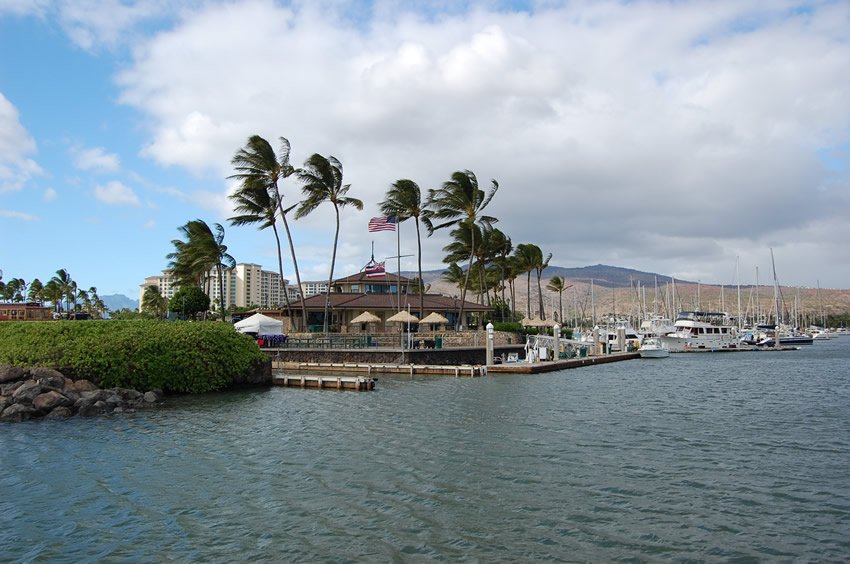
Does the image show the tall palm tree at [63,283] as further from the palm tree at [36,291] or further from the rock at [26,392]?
the rock at [26,392]

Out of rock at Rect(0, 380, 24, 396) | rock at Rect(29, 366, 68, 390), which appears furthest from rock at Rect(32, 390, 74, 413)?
rock at Rect(0, 380, 24, 396)

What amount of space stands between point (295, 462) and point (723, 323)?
82.5m

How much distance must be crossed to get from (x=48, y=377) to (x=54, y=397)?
2.16m

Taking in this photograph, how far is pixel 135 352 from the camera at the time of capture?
1136 inches

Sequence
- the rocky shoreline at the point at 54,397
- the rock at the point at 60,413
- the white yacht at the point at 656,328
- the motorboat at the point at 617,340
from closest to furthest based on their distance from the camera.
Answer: the rocky shoreline at the point at 54,397 → the rock at the point at 60,413 → the motorboat at the point at 617,340 → the white yacht at the point at 656,328

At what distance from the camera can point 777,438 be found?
19.2m

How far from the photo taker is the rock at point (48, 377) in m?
25.3

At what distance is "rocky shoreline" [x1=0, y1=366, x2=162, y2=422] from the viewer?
23.3m

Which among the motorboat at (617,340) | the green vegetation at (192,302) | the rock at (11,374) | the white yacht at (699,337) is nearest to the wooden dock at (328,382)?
the rock at (11,374)

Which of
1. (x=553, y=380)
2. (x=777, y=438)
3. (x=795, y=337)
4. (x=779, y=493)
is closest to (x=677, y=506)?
(x=779, y=493)

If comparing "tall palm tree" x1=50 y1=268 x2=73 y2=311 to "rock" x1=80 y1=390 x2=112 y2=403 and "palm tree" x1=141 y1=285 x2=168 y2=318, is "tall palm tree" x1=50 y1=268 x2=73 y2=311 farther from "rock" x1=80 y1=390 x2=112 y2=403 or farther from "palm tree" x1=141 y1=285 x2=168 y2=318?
"rock" x1=80 y1=390 x2=112 y2=403

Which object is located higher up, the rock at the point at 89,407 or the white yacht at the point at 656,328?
the white yacht at the point at 656,328

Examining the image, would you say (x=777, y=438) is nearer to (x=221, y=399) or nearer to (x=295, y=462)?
(x=295, y=462)

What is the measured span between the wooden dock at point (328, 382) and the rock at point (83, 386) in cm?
1040
